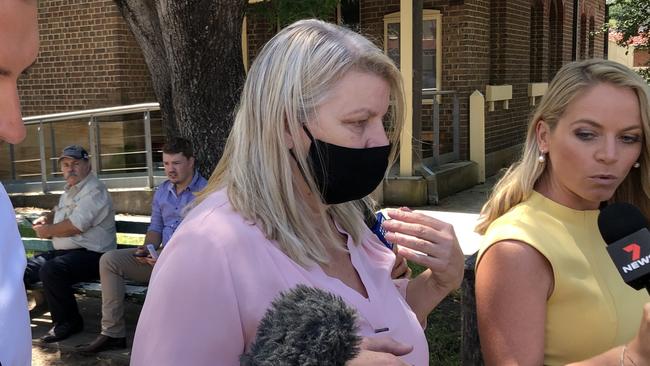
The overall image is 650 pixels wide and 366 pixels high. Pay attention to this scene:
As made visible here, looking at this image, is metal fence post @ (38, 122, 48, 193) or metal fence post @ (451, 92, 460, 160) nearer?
metal fence post @ (38, 122, 48, 193)

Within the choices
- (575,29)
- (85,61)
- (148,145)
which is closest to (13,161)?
(85,61)

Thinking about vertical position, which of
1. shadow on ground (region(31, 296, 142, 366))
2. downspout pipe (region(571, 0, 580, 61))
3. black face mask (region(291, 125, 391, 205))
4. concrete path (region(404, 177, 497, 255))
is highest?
downspout pipe (region(571, 0, 580, 61))

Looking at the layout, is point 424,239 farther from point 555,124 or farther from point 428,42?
point 428,42

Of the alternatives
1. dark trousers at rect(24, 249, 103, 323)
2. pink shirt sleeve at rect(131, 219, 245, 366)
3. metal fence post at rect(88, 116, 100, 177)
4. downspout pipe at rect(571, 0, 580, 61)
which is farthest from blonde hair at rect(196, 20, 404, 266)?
downspout pipe at rect(571, 0, 580, 61)

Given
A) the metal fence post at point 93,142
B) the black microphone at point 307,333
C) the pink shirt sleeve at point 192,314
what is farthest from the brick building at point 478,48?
the black microphone at point 307,333

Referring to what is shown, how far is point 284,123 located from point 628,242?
38.1 inches

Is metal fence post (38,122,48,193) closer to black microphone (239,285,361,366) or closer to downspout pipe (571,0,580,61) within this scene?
black microphone (239,285,361,366)

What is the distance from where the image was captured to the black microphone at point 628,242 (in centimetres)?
167

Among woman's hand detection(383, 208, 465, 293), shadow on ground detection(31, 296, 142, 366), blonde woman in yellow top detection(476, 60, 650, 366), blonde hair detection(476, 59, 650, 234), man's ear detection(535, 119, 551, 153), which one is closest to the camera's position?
woman's hand detection(383, 208, 465, 293)

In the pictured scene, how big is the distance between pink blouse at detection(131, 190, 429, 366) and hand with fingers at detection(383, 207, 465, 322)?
31cm

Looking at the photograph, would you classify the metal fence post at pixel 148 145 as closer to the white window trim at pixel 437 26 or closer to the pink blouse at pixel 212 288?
the white window trim at pixel 437 26

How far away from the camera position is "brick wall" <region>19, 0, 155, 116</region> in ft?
37.0

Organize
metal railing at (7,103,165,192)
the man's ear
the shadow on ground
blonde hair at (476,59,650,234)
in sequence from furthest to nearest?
metal railing at (7,103,165,192) < the shadow on ground < the man's ear < blonde hair at (476,59,650,234)

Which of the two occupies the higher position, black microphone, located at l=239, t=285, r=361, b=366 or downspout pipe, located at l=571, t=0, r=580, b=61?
downspout pipe, located at l=571, t=0, r=580, b=61
